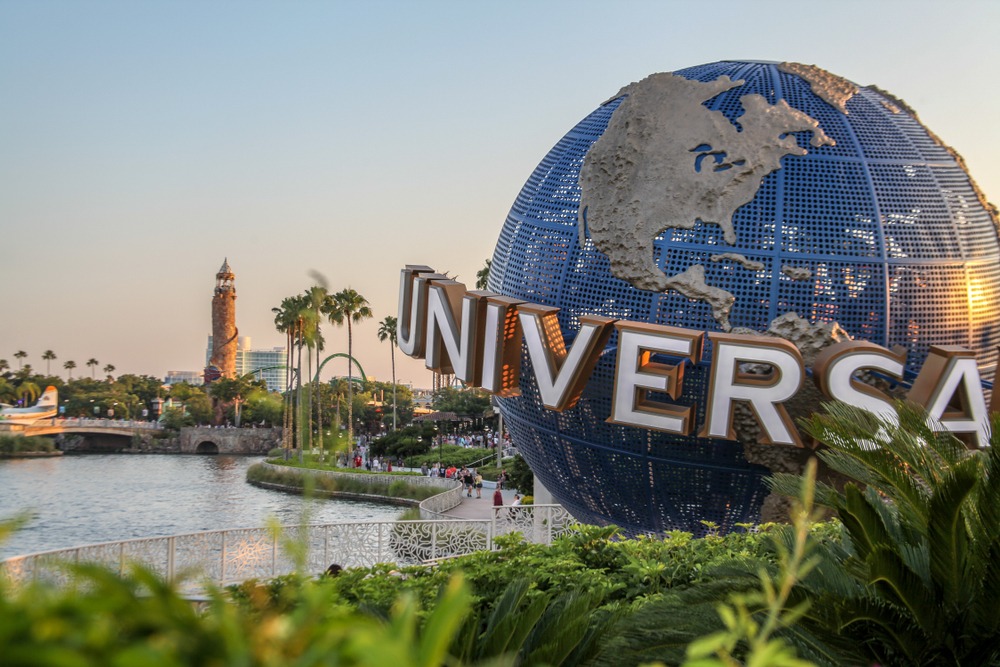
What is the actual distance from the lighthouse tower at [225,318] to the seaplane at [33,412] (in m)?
26.3

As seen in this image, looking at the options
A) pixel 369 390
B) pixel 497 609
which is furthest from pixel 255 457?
pixel 497 609

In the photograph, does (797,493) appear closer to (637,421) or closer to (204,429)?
(637,421)

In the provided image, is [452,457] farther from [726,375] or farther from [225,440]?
[726,375]

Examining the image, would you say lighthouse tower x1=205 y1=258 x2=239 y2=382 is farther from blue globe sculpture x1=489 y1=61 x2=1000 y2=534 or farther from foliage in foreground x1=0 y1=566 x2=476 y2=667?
foliage in foreground x1=0 y1=566 x2=476 y2=667

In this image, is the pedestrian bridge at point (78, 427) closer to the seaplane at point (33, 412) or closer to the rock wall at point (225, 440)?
the seaplane at point (33, 412)

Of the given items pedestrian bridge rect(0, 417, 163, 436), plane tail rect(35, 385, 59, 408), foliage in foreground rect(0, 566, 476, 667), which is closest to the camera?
foliage in foreground rect(0, 566, 476, 667)

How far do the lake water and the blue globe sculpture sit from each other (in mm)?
14155

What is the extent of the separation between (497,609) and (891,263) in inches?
280

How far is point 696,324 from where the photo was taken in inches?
535

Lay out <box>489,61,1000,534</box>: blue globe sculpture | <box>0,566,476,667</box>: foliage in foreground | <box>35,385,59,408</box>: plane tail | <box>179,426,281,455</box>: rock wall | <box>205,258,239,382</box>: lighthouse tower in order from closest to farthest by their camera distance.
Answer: <box>0,566,476,667</box>: foliage in foreground
<box>489,61,1000,534</box>: blue globe sculpture
<box>179,426,281,455</box>: rock wall
<box>35,385,59,408</box>: plane tail
<box>205,258,239,382</box>: lighthouse tower

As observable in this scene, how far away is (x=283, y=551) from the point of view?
16.7 metres

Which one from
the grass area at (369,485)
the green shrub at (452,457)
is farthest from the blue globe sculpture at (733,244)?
the green shrub at (452,457)

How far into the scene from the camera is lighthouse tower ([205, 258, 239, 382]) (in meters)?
107

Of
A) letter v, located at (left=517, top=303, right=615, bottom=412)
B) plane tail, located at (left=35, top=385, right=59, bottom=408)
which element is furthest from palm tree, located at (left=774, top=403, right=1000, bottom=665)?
plane tail, located at (left=35, top=385, right=59, bottom=408)
